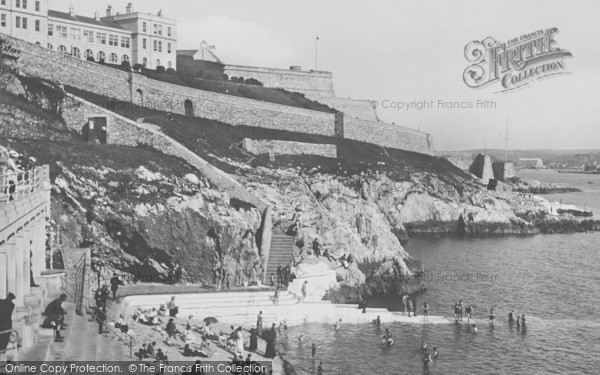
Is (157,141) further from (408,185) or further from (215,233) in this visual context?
(408,185)

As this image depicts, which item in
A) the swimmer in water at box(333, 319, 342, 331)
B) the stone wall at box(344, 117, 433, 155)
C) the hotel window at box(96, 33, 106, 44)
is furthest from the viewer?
the stone wall at box(344, 117, 433, 155)

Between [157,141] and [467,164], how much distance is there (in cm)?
10161

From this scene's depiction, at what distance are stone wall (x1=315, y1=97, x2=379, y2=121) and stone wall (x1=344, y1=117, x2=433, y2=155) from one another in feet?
23.9

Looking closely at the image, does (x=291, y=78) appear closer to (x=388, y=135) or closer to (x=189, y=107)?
(x=388, y=135)

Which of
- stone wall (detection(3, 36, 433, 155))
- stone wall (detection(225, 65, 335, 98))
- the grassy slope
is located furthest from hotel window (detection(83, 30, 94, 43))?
stone wall (detection(225, 65, 335, 98))

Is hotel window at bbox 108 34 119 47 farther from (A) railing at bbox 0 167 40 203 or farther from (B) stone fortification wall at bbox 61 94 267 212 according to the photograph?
(A) railing at bbox 0 167 40 203

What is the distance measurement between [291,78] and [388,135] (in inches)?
834

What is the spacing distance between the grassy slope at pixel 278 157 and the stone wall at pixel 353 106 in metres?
11.4

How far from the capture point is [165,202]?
43.8 metres

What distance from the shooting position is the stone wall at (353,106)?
115 m

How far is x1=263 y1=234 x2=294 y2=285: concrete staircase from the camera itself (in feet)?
160

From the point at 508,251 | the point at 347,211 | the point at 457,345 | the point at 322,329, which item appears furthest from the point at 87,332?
the point at 508,251

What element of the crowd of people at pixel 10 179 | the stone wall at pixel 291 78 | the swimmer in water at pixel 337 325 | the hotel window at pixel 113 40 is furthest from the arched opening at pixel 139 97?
the crowd of people at pixel 10 179

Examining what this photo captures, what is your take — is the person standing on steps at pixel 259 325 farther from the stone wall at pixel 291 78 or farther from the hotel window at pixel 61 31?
the stone wall at pixel 291 78
